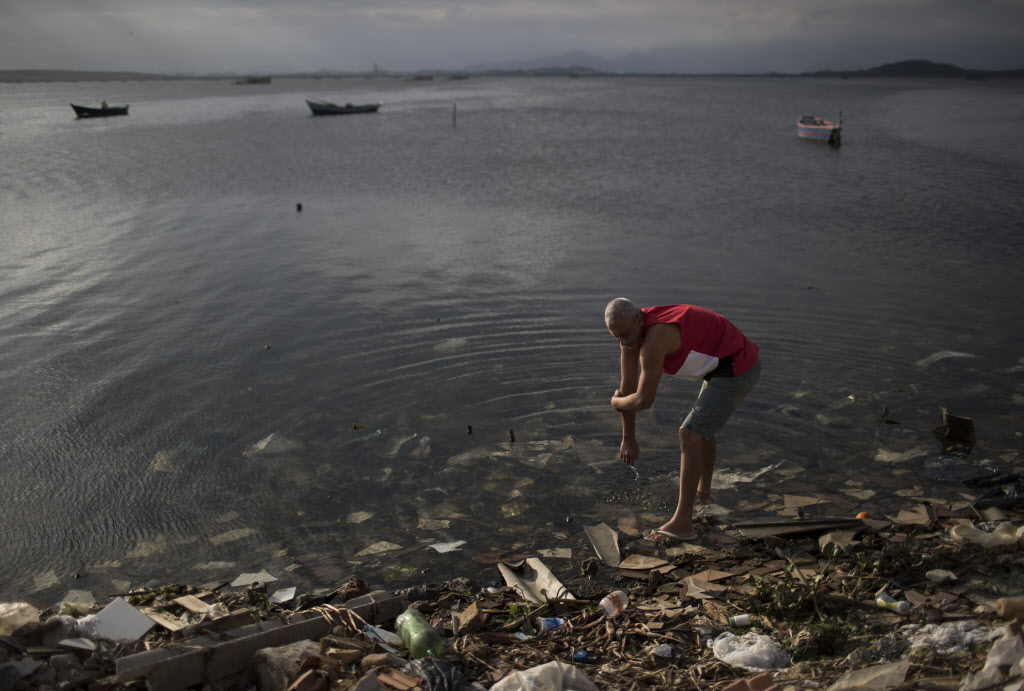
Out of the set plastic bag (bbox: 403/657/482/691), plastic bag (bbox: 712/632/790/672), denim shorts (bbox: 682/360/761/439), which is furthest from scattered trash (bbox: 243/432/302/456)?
plastic bag (bbox: 712/632/790/672)

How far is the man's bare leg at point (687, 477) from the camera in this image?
5699mm

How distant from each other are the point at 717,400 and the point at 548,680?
266cm

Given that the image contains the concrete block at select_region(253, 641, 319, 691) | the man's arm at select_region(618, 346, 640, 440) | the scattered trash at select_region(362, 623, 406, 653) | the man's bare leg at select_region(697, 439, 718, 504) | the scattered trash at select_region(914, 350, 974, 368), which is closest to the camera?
the concrete block at select_region(253, 641, 319, 691)

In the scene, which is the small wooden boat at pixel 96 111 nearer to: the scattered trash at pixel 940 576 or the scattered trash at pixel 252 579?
the scattered trash at pixel 252 579

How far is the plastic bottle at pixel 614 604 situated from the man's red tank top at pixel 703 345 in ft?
5.24

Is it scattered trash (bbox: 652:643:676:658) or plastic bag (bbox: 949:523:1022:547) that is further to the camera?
plastic bag (bbox: 949:523:1022:547)

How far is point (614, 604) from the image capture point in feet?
15.3

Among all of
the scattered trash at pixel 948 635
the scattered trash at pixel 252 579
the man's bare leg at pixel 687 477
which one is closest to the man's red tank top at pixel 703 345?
the man's bare leg at pixel 687 477

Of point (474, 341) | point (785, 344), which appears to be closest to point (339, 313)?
point (474, 341)

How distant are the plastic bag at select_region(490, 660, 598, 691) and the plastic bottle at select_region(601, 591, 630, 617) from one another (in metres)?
0.92

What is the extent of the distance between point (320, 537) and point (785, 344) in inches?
263

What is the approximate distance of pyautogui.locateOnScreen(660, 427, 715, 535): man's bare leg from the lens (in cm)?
570

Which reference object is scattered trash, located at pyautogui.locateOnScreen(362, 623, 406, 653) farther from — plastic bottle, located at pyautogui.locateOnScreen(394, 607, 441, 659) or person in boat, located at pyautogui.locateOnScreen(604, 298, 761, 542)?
person in boat, located at pyautogui.locateOnScreen(604, 298, 761, 542)

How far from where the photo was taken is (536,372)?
9.26 meters
